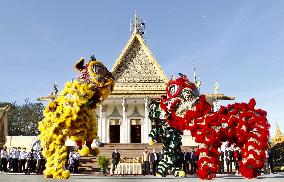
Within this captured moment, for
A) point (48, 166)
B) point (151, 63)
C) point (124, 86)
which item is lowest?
point (48, 166)

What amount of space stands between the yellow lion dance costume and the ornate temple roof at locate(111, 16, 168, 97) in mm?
16877

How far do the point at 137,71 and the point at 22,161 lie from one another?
42.5ft

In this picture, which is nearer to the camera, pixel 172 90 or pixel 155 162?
pixel 172 90

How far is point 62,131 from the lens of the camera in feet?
35.1

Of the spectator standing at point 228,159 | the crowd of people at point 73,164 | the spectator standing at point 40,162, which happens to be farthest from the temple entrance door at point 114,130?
the spectator standing at point 228,159

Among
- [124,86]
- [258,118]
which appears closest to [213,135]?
[258,118]

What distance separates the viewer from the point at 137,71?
2905 centimetres

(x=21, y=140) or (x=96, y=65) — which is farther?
(x=21, y=140)

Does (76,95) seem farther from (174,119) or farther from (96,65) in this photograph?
(174,119)

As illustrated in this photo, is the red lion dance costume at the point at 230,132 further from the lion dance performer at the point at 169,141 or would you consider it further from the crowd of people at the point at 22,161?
the crowd of people at the point at 22,161

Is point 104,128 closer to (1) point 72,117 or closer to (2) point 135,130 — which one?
(2) point 135,130

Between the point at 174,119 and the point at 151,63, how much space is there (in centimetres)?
1904

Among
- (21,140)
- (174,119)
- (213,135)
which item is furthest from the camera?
(21,140)

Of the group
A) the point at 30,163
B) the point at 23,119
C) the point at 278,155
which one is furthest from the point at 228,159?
the point at 23,119
